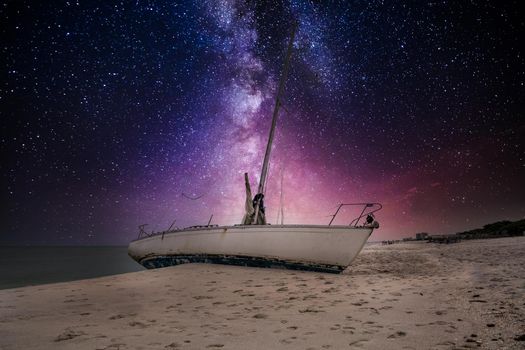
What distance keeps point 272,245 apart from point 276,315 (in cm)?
619

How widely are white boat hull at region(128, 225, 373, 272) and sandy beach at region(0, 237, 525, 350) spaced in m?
1.86

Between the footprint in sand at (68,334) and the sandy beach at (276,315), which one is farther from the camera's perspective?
the footprint in sand at (68,334)

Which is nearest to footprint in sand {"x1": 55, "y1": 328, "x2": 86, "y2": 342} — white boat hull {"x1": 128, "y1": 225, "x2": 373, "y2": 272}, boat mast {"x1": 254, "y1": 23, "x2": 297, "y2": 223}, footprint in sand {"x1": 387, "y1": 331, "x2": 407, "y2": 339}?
footprint in sand {"x1": 387, "y1": 331, "x2": 407, "y2": 339}

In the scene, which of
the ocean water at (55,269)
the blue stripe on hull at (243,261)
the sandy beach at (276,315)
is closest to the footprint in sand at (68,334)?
the sandy beach at (276,315)

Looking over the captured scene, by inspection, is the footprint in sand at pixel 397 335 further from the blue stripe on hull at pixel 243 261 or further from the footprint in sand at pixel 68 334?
the blue stripe on hull at pixel 243 261

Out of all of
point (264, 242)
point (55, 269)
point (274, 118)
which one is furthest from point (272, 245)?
point (55, 269)

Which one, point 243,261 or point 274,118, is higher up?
point 274,118

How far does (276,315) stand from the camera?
457 cm

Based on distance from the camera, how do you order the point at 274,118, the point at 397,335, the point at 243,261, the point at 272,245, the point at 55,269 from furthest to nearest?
1. the point at 55,269
2. the point at 274,118
3. the point at 243,261
4. the point at 272,245
5. the point at 397,335

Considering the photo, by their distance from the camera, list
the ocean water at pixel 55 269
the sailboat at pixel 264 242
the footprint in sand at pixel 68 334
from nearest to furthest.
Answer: the footprint in sand at pixel 68 334 → the sailboat at pixel 264 242 → the ocean water at pixel 55 269

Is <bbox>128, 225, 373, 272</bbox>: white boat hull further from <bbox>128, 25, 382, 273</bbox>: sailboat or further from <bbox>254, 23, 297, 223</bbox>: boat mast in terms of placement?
<bbox>254, 23, 297, 223</bbox>: boat mast

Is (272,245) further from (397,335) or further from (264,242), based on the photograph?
(397,335)

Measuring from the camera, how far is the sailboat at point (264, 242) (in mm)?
9555

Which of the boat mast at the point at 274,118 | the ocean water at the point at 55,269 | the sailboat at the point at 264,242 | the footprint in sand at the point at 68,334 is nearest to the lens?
the footprint in sand at the point at 68,334
